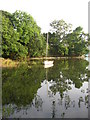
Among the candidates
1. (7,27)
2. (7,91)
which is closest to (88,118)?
(7,91)

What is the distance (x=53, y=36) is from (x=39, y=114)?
199 ft

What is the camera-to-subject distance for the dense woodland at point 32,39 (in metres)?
36.9

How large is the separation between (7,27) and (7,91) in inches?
1034

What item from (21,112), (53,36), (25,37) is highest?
(53,36)

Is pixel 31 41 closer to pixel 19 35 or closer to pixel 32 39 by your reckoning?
pixel 32 39

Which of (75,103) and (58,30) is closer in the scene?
(75,103)

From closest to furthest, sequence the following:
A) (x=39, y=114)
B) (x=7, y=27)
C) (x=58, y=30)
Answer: (x=39, y=114) → (x=7, y=27) → (x=58, y=30)

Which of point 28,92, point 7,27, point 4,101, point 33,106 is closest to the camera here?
point 33,106

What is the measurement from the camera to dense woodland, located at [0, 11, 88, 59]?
36.9 meters

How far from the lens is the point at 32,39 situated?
4662 centimetres

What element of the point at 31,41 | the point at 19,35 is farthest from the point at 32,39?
the point at 19,35

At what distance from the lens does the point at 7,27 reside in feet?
123

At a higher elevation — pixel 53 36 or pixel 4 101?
pixel 53 36

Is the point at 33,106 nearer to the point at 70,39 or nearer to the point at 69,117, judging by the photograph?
the point at 69,117
